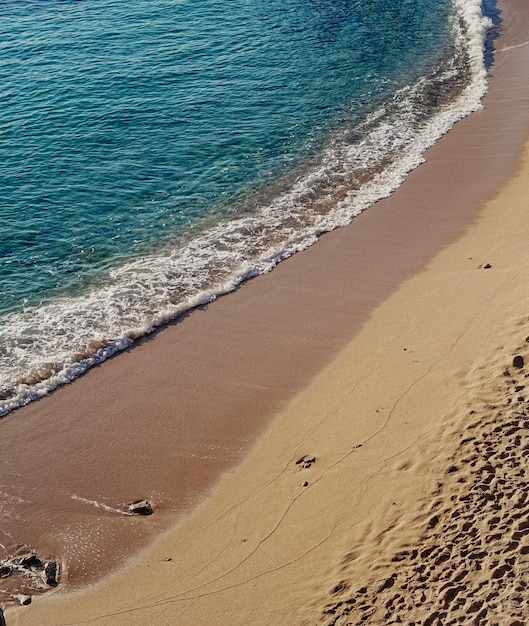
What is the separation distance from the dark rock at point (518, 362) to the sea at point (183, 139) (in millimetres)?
6167

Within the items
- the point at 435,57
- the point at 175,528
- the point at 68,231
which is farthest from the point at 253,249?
the point at 435,57

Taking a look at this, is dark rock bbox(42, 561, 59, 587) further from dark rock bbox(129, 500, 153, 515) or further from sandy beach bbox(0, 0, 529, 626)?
dark rock bbox(129, 500, 153, 515)

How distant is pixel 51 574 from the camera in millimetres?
9984

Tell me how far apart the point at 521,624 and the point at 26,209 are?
15.2 metres

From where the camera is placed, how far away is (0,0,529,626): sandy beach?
9008 millimetres

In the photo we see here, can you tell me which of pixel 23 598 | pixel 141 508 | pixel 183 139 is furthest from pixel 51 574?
pixel 183 139

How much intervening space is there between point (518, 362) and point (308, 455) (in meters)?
3.63

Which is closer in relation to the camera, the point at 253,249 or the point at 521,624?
the point at 521,624

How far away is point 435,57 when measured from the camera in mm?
27656

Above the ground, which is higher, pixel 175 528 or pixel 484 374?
pixel 484 374

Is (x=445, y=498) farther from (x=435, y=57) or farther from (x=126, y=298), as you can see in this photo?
(x=435, y=57)

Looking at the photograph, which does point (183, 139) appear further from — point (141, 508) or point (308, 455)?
point (141, 508)

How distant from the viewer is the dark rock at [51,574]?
32.4 ft

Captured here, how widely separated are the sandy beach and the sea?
1.41 metres
